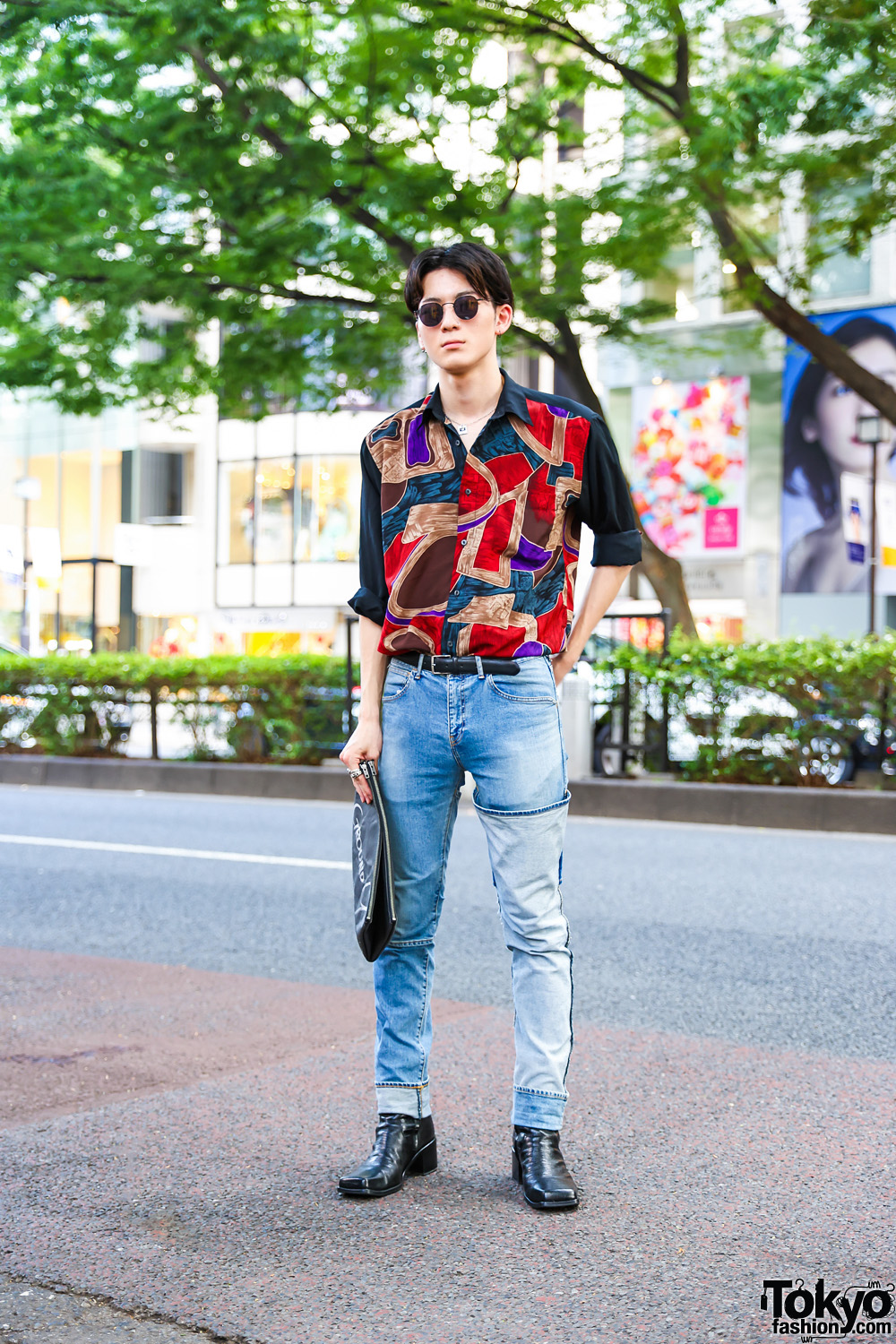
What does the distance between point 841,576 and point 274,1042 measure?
23.8 metres

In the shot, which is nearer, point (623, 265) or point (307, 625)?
point (623, 265)

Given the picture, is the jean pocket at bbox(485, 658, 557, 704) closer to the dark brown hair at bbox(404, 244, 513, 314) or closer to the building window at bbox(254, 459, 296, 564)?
the dark brown hair at bbox(404, 244, 513, 314)

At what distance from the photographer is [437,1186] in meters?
3.18

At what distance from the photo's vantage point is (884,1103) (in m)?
3.80

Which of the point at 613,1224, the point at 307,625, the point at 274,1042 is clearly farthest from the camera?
the point at 307,625

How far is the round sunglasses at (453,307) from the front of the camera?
3098 mm

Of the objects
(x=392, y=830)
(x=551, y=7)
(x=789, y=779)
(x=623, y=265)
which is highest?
(x=551, y=7)

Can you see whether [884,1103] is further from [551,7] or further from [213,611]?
[213,611]

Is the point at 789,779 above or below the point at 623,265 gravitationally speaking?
below

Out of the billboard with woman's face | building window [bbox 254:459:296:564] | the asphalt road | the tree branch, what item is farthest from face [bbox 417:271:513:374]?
building window [bbox 254:459:296:564]

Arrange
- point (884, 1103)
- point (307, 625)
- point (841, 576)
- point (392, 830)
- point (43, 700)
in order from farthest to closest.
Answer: point (307, 625), point (841, 576), point (43, 700), point (884, 1103), point (392, 830)

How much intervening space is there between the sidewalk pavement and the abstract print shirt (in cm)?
118

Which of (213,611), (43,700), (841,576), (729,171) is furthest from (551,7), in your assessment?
(213,611)

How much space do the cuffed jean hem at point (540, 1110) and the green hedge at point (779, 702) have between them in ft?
30.8
